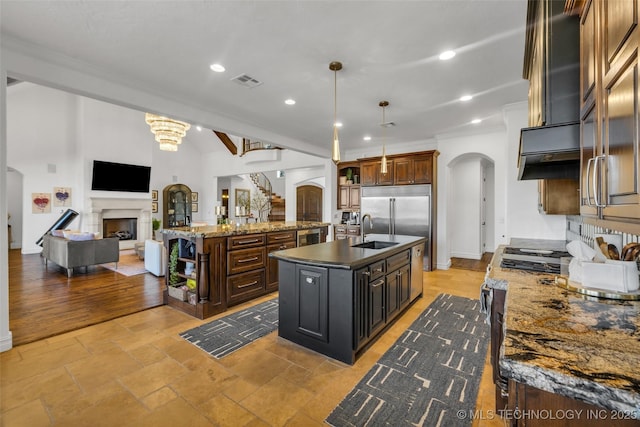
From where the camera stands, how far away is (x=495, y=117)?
4.58 metres

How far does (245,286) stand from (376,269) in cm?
193

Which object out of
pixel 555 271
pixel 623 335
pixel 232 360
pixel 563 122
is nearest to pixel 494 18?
pixel 563 122

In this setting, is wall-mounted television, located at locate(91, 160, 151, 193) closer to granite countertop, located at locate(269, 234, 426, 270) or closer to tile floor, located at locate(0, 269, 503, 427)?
tile floor, located at locate(0, 269, 503, 427)

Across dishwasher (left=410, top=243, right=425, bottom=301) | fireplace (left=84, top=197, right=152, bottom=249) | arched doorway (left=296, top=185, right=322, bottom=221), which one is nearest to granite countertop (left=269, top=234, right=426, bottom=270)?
dishwasher (left=410, top=243, right=425, bottom=301)

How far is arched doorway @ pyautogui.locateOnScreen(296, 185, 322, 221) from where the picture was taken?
33.8ft

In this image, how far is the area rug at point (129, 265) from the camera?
18.0 feet

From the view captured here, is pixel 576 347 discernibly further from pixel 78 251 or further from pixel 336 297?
pixel 78 251

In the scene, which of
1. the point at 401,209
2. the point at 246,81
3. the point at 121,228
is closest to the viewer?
the point at 246,81

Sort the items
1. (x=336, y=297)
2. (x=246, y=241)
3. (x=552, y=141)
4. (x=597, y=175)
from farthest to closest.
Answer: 1. (x=246, y=241)
2. (x=336, y=297)
3. (x=552, y=141)
4. (x=597, y=175)

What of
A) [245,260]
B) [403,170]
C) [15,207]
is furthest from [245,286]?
[15,207]

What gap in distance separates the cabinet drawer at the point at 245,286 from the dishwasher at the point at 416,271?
6.77ft

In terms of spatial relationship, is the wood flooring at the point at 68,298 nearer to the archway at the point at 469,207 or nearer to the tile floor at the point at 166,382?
the tile floor at the point at 166,382

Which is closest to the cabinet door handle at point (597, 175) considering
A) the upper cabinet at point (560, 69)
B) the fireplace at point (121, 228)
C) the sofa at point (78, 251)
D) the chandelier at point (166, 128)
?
the upper cabinet at point (560, 69)

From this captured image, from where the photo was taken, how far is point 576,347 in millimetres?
808
